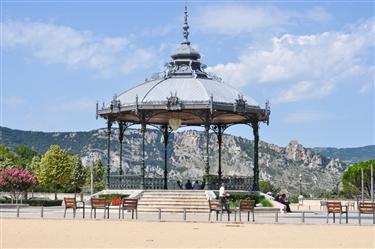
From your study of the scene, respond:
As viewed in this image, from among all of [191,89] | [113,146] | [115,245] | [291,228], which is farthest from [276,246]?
[113,146]

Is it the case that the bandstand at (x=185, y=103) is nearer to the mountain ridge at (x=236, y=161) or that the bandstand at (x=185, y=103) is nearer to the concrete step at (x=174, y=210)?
the concrete step at (x=174, y=210)

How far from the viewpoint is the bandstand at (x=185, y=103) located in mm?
44219

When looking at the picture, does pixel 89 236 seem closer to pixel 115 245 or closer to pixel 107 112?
pixel 115 245

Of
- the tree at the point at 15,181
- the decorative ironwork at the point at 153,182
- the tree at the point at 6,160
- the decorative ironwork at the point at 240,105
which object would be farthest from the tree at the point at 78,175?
the decorative ironwork at the point at 240,105

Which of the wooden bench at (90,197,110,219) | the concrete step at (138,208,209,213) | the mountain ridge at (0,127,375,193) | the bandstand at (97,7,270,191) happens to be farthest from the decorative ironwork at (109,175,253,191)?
the mountain ridge at (0,127,375,193)

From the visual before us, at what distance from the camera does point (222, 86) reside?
4756cm

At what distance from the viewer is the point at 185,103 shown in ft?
144

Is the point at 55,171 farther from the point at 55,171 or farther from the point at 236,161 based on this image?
the point at 236,161

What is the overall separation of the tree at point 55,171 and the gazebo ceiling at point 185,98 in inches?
1715

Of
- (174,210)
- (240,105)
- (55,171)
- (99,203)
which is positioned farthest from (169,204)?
(55,171)

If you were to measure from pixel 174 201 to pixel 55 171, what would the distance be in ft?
175

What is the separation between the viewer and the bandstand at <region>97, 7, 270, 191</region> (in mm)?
44219

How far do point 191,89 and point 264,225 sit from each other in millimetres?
16918

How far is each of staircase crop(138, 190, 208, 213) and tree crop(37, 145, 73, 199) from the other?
50666mm
